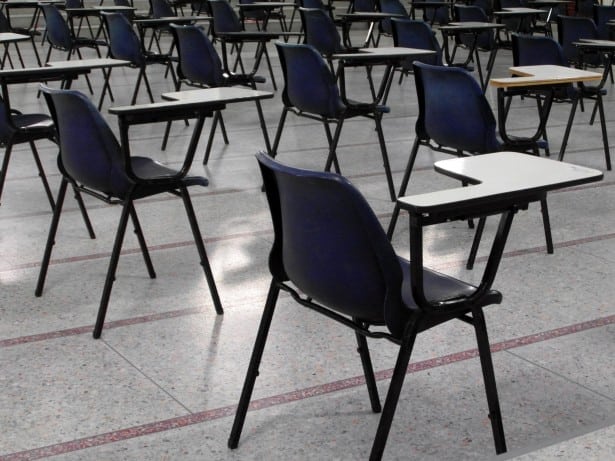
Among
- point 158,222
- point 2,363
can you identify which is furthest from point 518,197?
point 158,222

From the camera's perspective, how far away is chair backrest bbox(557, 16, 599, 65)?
7.24 metres

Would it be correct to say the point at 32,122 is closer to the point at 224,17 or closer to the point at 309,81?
the point at 309,81

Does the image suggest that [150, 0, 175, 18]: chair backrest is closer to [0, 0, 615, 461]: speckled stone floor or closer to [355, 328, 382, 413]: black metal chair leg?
[0, 0, 615, 461]: speckled stone floor

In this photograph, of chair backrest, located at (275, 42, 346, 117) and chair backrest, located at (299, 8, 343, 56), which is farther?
chair backrest, located at (299, 8, 343, 56)

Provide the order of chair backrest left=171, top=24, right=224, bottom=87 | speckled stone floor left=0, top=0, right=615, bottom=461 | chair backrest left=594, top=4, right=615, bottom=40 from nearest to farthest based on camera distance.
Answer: speckled stone floor left=0, top=0, right=615, bottom=461, chair backrest left=171, top=24, right=224, bottom=87, chair backrest left=594, top=4, right=615, bottom=40

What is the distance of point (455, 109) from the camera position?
3947mm

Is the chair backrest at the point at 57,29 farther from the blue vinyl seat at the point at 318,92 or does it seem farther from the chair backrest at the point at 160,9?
the blue vinyl seat at the point at 318,92

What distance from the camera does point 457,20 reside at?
9.13 meters

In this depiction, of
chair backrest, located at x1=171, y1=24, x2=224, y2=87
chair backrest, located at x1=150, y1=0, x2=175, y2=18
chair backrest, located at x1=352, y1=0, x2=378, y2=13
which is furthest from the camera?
chair backrest, located at x1=352, y1=0, x2=378, y2=13

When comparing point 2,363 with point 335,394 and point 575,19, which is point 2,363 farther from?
point 575,19

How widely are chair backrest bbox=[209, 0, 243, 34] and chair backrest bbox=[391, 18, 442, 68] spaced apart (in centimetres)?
217

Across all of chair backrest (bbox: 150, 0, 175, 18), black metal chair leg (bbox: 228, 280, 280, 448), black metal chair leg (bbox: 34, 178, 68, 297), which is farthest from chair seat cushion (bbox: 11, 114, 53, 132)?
chair backrest (bbox: 150, 0, 175, 18)

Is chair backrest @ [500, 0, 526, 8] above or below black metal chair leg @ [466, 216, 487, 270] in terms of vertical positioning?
below

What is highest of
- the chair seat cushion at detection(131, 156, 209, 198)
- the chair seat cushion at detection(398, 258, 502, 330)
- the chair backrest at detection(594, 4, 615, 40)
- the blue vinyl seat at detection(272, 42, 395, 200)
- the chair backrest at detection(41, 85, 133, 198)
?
the chair backrest at detection(41, 85, 133, 198)
